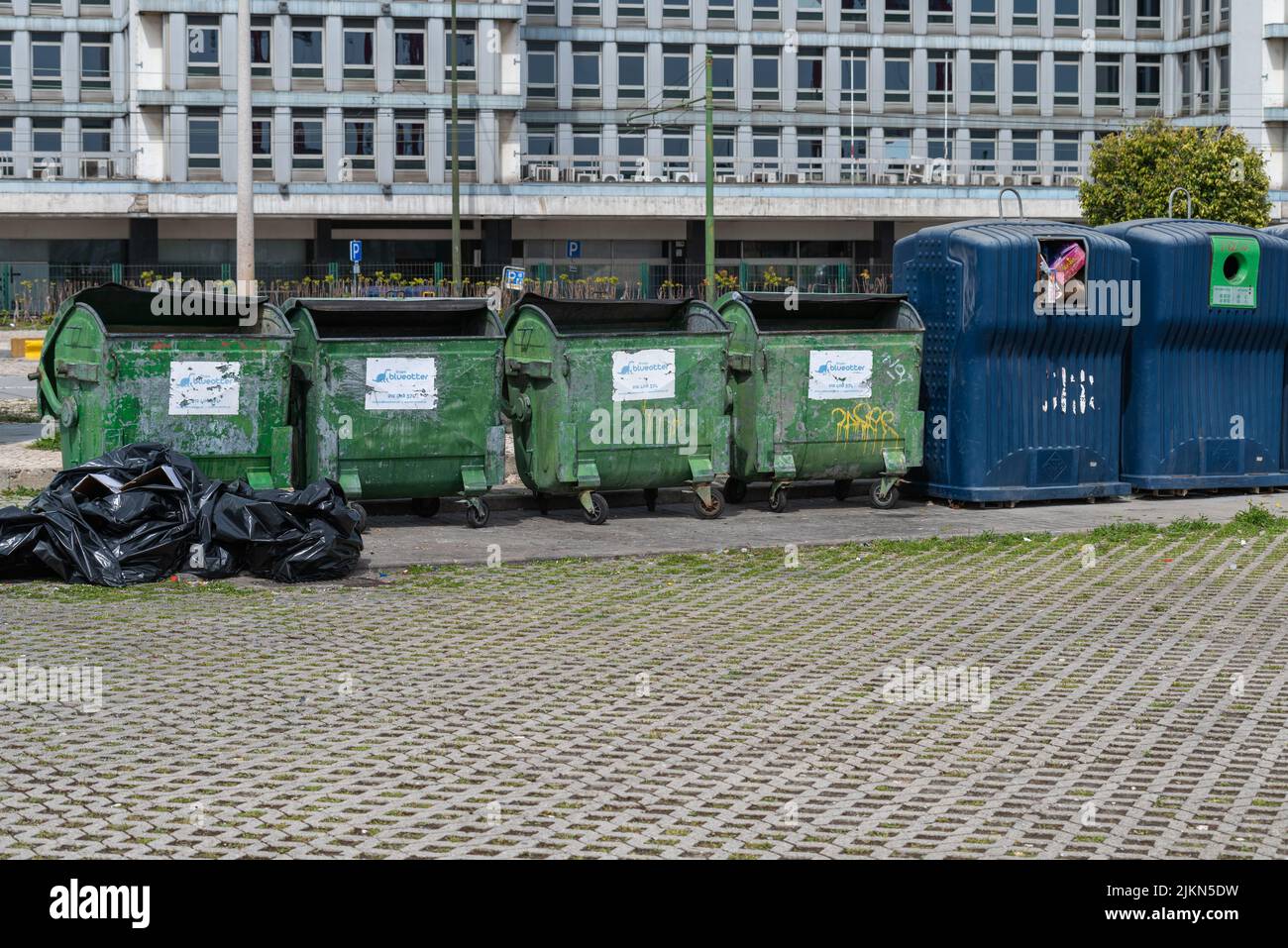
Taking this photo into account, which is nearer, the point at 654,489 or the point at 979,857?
the point at 979,857

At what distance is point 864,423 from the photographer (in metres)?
14.6

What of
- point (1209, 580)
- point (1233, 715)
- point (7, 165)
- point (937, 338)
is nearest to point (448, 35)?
point (7, 165)

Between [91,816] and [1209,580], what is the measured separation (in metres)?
7.65

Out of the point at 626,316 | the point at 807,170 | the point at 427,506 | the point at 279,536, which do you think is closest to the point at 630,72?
the point at 807,170

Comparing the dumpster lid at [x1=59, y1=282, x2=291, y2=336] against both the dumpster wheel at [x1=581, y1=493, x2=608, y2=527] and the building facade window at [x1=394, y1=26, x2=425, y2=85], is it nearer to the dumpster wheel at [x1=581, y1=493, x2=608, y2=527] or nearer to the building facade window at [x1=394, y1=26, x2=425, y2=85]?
the dumpster wheel at [x1=581, y1=493, x2=608, y2=527]

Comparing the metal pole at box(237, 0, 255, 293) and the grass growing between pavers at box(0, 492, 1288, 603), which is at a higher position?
the metal pole at box(237, 0, 255, 293)

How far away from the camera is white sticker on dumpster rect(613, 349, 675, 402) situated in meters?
13.7

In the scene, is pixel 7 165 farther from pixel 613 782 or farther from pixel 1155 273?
pixel 613 782

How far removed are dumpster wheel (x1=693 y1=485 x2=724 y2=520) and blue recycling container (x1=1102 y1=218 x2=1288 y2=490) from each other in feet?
12.5

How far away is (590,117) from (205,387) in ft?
165

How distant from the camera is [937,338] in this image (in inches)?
589

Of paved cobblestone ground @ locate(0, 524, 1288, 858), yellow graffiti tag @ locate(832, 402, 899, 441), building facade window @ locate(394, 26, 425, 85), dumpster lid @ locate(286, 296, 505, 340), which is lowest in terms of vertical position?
paved cobblestone ground @ locate(0, 524, 1288, 858)

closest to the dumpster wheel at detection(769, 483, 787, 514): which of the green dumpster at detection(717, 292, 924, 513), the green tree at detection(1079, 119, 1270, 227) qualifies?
the green dumpster at detection(717, 292, 924, 513)

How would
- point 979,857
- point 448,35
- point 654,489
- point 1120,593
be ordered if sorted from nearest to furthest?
point 979,857 < point 1120,593 < point 654,489 < point 448,35
